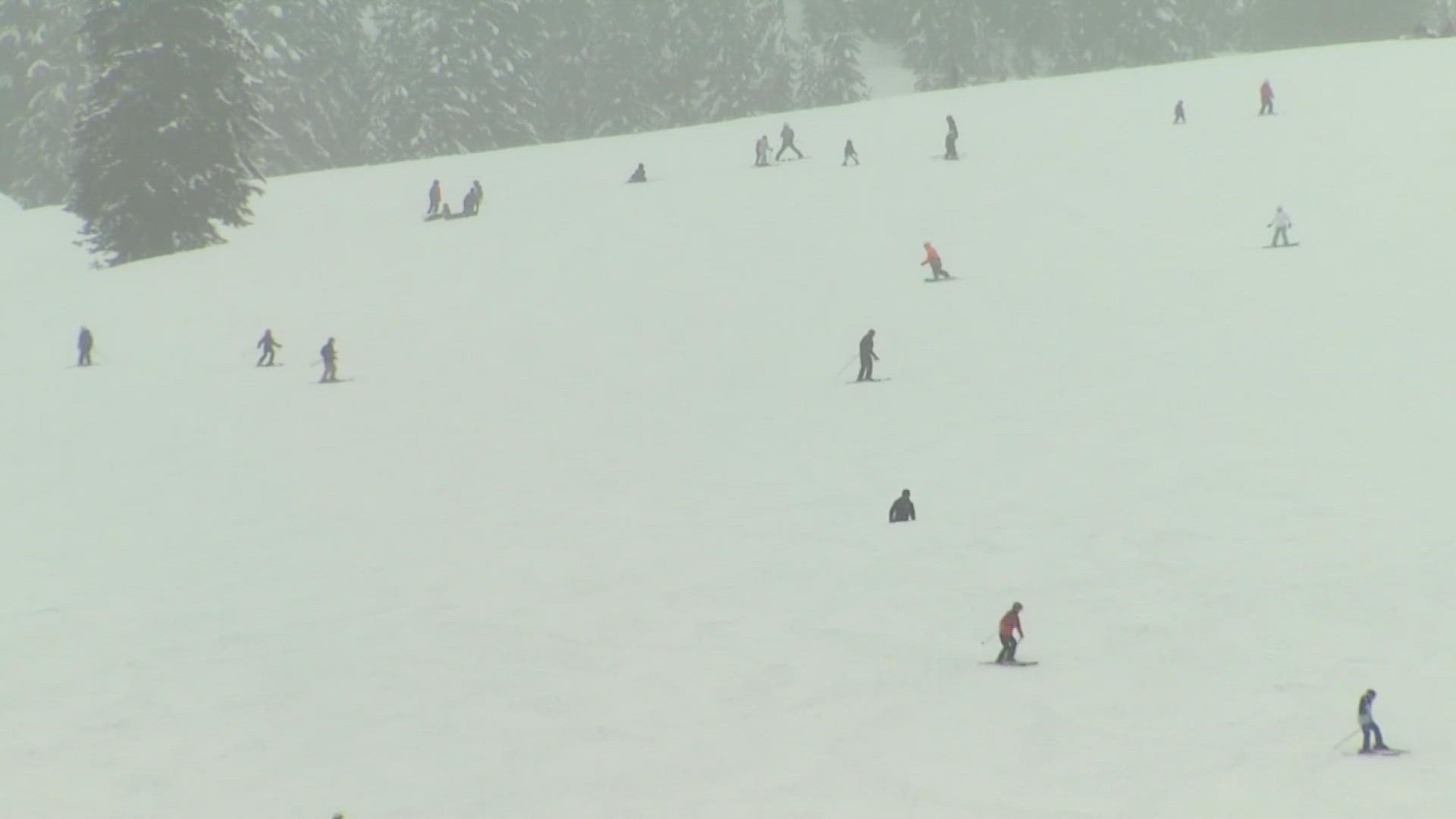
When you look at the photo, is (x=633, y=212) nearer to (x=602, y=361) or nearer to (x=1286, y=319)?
(x=602, y=361)

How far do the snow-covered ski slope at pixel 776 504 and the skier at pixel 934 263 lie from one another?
0.77 metres

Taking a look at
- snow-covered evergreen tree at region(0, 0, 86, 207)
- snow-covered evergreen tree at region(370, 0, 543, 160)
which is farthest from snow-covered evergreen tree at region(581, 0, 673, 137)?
snow-covered evergreen tree at region(0, 0, 86, 207)

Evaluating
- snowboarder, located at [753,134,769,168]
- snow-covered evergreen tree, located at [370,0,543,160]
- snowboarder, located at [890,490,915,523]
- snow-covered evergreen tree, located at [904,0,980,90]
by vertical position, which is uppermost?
snow-covered evergreen tree, located at [904,0,980,90]

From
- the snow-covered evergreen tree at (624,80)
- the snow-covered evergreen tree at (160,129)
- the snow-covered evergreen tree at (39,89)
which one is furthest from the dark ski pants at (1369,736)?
the snow-covered evergreen tree at (624,80)

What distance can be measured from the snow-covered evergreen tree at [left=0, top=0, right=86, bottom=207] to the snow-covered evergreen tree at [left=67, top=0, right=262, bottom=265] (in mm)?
26853

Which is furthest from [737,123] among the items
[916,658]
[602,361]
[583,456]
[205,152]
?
[916,658]

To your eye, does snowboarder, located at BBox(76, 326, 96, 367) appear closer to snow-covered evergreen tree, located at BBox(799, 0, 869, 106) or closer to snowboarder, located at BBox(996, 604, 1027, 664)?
snowboarder, located at BBox(996, 604, 1027, 664)

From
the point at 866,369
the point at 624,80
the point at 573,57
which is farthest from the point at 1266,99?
the point at 573,57

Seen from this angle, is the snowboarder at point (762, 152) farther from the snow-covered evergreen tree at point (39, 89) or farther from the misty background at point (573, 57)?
the snow-covered evergreen tree at point (39, 89)

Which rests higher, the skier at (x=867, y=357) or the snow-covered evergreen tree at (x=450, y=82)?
the snow-covered evergreen tree at (x=450, y=82)

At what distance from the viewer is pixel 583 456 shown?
3052 cm

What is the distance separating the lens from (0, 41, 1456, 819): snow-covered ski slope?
61.9 ft

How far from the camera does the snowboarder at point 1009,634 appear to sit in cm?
2021

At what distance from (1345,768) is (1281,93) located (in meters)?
41.9
